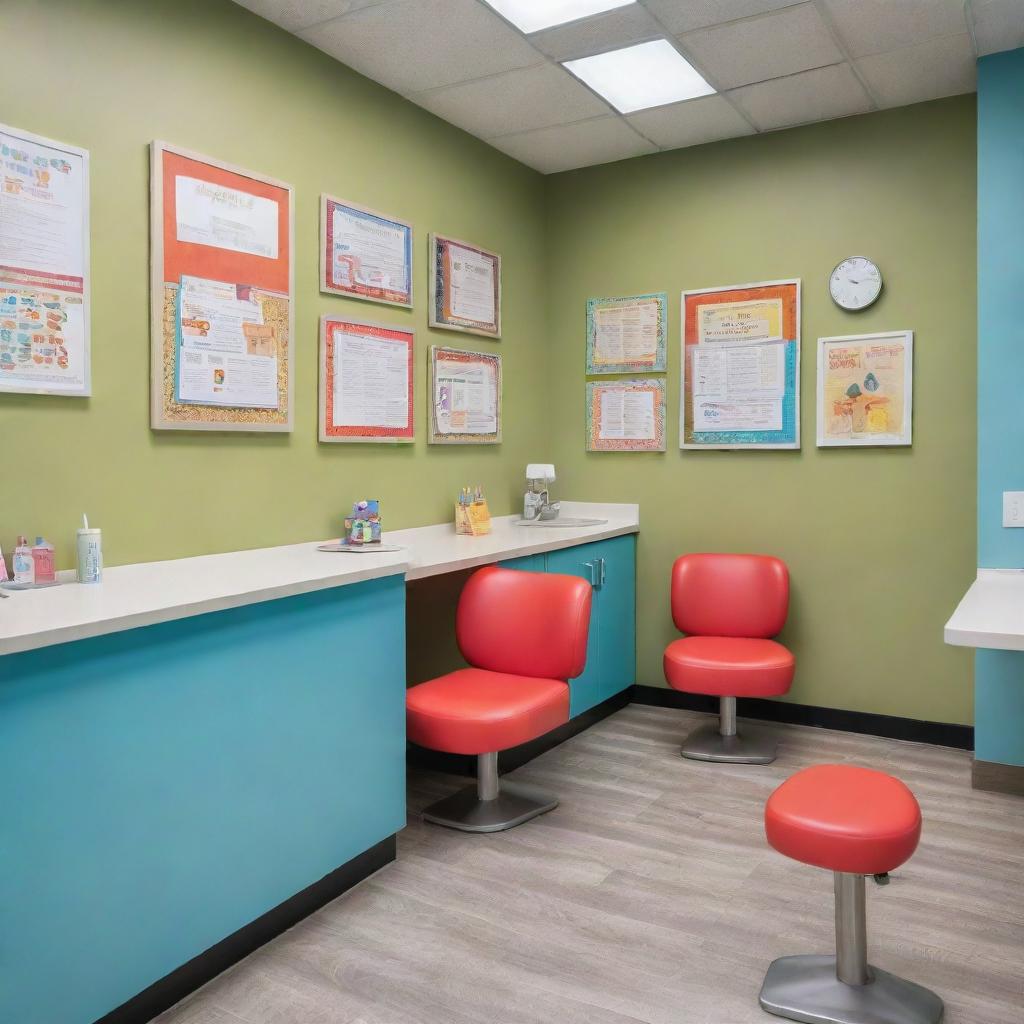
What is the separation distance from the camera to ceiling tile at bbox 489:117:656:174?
12.8ft

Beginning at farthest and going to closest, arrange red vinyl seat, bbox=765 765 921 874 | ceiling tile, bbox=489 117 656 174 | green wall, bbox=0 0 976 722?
ceiling tile, bbox=489 117 656 174, green wall, bbox=0 0 976 722, red vinyl seat, bbox=765 765 921 874

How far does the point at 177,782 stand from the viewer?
196cm

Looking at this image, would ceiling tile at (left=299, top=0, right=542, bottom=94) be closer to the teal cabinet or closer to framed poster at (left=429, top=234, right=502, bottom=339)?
framed poster at (left=429, top=234, right=502, bottom=339)

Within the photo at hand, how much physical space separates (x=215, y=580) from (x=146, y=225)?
107 cm

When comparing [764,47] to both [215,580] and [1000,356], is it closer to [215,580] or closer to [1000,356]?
[1000,356]

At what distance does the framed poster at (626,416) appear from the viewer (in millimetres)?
4309

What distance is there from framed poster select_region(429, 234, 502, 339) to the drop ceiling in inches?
20.9

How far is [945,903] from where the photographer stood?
2.45 metres

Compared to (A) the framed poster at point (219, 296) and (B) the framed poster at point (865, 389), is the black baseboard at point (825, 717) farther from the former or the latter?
(A) the framed poster at point (219, 296)

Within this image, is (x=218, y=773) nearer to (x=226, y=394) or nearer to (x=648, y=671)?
(x=226, y=394)

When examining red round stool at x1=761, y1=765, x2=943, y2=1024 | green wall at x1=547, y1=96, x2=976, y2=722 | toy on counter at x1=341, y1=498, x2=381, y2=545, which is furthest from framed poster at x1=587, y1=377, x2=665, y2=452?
red round stool at x1=761, y1=765, x2=943, y2=1024

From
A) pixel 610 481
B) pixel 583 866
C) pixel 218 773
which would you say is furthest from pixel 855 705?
pixel 218 773

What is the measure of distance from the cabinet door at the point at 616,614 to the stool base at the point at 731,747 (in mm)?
459

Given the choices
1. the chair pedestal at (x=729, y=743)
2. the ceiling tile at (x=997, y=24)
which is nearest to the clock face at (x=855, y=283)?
the ceiling tile at (x=997, y=24)
